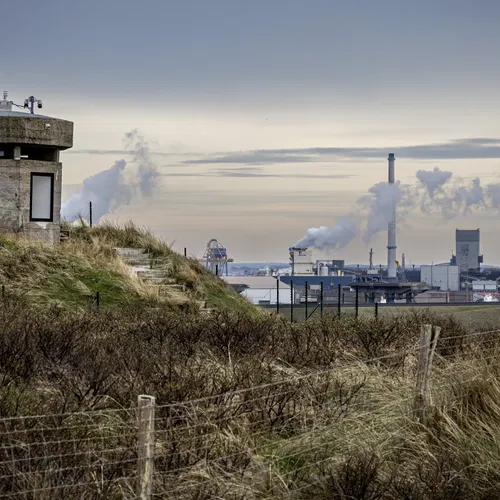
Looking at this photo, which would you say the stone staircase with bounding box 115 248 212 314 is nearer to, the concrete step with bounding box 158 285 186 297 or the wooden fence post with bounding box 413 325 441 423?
the concrete step with bounding box 158 285 186 297

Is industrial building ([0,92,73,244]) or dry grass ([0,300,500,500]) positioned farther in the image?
industrial building ([0,92,73,244])

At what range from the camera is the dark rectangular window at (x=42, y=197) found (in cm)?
2611

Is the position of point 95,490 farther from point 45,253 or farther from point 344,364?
point 45,253

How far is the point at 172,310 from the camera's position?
2100cm

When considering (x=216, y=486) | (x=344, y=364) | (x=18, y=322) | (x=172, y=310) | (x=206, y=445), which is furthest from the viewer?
(x=172, y=310)

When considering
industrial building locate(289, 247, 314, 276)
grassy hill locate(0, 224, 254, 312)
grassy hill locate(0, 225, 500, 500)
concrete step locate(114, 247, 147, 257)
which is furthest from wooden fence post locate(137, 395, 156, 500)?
industrial building locate(289, 247, 314, 276)

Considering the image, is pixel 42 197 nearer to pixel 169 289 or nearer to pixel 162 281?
pixel 162 281

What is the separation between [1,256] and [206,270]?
24.0 feet

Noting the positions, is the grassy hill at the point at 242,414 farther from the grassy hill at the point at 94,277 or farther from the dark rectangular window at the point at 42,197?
the dark rectangular window at the point at 42,197

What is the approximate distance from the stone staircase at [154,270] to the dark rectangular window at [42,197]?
2.54m

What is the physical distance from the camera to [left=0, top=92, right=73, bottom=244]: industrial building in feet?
83.4

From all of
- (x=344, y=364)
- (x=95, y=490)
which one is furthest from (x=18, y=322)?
(x=95, y=490)

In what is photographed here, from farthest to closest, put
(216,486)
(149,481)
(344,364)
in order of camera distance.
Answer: (344,364) < (216,486) < (149,481)

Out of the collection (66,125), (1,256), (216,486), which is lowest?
(216,486)
